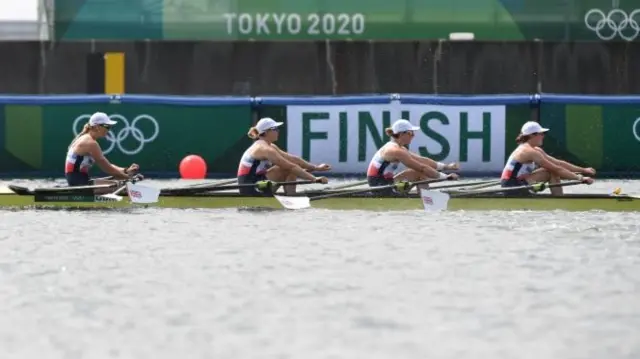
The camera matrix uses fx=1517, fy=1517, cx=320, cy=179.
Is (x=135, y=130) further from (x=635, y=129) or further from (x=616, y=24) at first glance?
(x=616, y=24)

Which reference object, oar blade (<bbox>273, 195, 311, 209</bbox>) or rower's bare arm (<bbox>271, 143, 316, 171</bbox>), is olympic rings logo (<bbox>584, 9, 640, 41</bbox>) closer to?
rower's bare arm (<bbox>271, 143, 316, 171</bbox>)

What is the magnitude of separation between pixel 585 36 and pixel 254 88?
6279 mm

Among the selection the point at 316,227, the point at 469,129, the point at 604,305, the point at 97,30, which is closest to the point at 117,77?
the point at 97,30

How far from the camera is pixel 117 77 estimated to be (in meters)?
28.3

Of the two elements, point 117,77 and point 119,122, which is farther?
point 117,77

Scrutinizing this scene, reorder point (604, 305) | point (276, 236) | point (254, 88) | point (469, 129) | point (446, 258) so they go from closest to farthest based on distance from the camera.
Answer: point (604, 305) < point (446, 258) < point (276, 236) < point (469, 129) < point (254, 88)

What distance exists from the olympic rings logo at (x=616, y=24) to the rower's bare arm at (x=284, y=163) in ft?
35.2

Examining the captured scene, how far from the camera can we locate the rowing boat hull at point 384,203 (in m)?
18.1

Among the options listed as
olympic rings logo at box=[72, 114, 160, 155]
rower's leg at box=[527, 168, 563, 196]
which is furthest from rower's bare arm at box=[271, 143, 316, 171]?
olympic rings logo at box=[72, 114, 160, 155]

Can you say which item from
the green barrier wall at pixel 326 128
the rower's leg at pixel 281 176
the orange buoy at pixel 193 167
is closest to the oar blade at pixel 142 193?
the rower's leg at pixel 281 176

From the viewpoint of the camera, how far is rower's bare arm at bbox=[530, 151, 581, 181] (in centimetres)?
1903

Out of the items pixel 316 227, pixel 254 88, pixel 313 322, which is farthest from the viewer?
pixel 254 88

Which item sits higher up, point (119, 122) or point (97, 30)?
point (97, 30)

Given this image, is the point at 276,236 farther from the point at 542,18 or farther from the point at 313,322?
the point at 542,18
